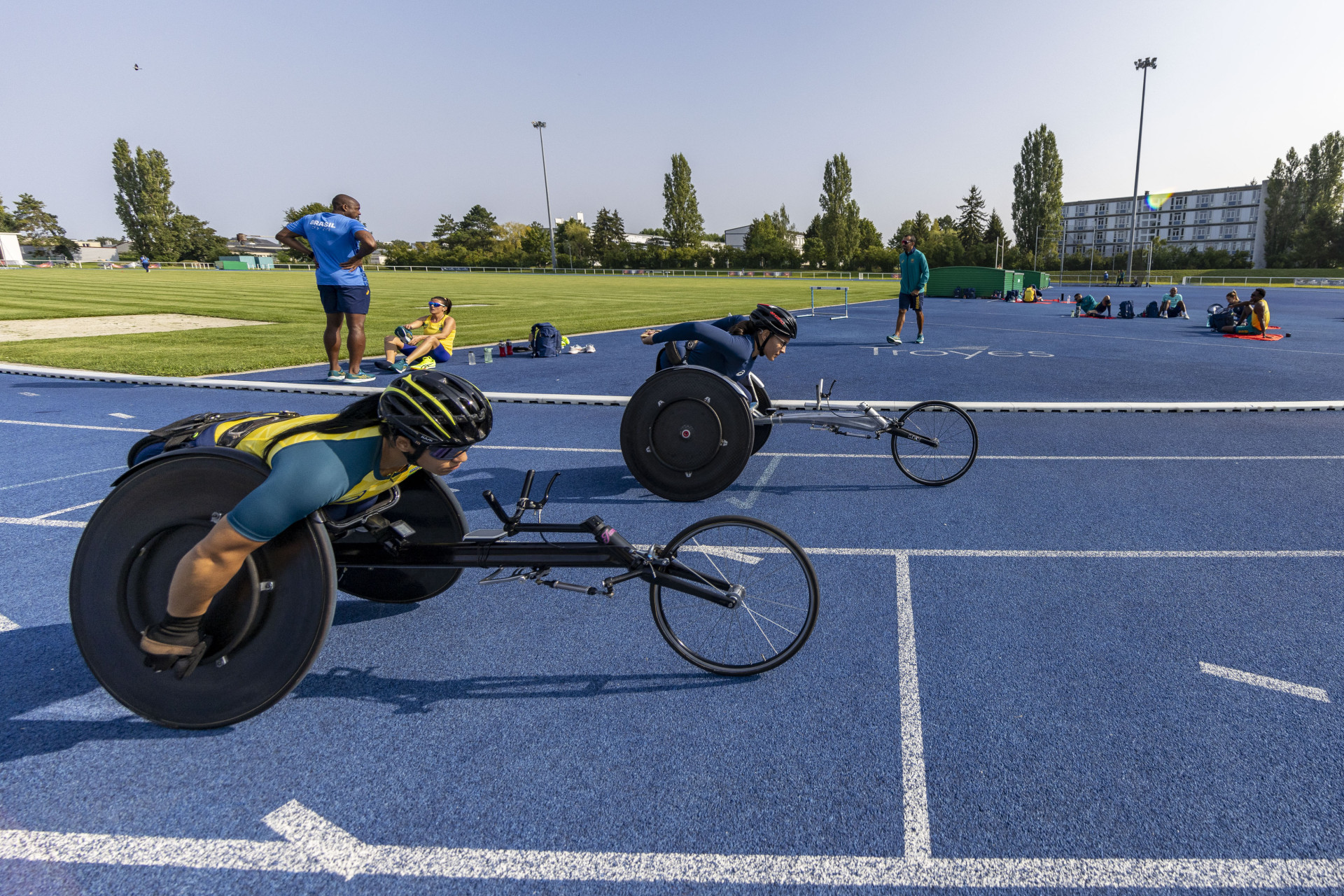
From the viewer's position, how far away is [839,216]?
309 ft

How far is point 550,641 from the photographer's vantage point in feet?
12.2

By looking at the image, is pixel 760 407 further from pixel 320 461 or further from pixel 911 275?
pixel 911 275

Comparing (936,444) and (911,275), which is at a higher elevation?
(911,275)

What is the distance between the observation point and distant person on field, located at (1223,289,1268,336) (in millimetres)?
17781

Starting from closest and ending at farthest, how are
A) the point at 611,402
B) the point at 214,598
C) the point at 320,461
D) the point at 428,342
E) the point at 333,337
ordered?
the point at 320,461 < the point at 214,598 < the point at 611,402 < the point at 333,337 < the point at 428,342

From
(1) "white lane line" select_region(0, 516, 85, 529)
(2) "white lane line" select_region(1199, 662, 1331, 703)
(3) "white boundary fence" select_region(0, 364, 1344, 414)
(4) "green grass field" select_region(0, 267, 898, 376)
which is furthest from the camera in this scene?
(4) "green grass field" select_region(0, 267, 898, 376)

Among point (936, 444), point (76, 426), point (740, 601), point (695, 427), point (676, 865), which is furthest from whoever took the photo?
point (76, 426)

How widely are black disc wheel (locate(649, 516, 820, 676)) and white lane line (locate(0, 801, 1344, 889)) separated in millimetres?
1106

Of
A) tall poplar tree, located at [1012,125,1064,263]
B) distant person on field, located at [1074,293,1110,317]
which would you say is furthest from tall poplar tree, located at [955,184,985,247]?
distant person on field, located at [1074,293,1110,317]

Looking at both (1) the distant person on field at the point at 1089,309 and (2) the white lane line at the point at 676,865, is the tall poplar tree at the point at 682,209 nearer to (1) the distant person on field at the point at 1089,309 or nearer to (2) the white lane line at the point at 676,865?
(1) the distant person on field at the point at 1089,309

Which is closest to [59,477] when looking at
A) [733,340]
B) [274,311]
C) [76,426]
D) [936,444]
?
[76,426]

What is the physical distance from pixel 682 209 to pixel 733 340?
358ft

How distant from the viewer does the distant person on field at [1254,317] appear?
17.8 metres

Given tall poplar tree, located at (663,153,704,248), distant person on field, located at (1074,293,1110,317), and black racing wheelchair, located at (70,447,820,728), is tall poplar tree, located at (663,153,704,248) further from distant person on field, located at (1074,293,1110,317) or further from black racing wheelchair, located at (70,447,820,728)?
black racing wheelchair, located at (70,447,820,728)
